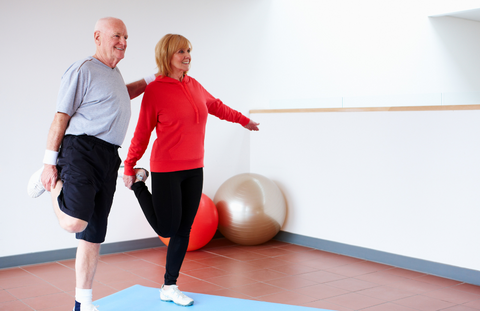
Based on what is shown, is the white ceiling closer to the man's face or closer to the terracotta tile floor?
the terracotta tile floor

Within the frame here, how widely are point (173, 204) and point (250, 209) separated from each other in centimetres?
164

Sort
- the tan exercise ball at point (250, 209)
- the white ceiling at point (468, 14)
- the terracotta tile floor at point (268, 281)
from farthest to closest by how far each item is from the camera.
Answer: the white ceiling at point (468, 14), the tan exercise ball at point (250, 209), the terracotta tile floor at point (268, 281)

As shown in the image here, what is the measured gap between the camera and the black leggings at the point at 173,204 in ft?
8.87

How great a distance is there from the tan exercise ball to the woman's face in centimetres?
182

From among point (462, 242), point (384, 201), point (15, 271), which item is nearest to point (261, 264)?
point (384, 201)

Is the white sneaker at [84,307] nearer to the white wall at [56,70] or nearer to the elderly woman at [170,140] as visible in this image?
the elderly woman at [170,140]

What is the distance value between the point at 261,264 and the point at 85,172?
1.96 meters

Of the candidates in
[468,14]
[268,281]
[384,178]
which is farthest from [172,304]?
[468,14]

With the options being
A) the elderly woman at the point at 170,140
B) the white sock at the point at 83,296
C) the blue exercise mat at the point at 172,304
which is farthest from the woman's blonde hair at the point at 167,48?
the blue exercise mat at the point at 172,304

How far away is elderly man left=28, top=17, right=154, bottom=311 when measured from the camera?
7.55 ft

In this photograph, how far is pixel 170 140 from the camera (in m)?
2.70

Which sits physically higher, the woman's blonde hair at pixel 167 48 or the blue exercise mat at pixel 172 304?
the woman's blonde hair at pixel 167 48

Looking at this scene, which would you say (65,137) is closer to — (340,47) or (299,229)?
(299,229)

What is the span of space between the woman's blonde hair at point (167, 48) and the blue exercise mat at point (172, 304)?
1.35 metres
